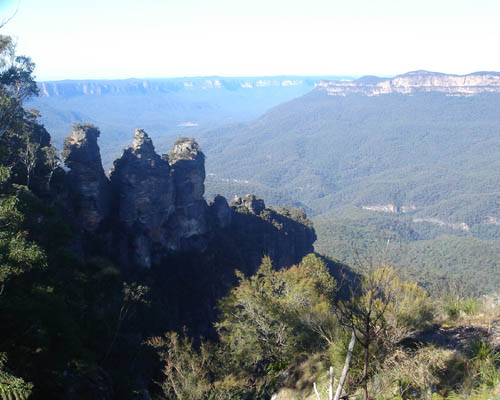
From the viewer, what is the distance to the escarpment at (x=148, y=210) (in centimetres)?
3058

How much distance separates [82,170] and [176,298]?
48.1 feet

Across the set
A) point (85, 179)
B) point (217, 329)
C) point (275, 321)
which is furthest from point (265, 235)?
point (275, 321)

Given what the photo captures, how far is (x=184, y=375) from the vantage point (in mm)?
14453

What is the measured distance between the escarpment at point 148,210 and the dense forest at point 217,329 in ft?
2.43

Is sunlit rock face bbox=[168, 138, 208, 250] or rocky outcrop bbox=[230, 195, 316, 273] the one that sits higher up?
sunlit rock face bbox=[168, 138, 208, 250]

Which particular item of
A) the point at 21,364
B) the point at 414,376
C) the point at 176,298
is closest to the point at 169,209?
the point at 176,298

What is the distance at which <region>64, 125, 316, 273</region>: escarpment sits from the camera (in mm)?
30578

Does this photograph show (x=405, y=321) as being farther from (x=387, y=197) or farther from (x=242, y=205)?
(x=387, y=197)

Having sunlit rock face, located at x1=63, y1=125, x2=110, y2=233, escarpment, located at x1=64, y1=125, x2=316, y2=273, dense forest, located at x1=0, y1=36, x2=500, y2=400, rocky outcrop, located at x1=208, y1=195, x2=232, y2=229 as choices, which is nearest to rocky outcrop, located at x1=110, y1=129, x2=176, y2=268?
escarpment, located at x1=64, y1=125, x2=316, y2=273

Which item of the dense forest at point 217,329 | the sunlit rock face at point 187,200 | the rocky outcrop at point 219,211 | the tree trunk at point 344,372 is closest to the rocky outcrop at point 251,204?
the rocky outcrop at point 219,211

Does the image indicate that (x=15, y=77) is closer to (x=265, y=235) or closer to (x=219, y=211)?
(x=219, y=211)

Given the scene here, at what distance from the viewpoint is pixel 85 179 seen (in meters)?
30.1

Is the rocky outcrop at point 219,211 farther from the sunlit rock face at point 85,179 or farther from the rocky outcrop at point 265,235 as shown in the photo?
the sunlit rock face at point 85,179

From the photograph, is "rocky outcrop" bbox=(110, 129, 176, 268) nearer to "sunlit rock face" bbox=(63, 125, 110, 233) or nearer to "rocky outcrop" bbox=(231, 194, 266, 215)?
"sunlit rock face" bbox=(63, 125, 110, 233)
